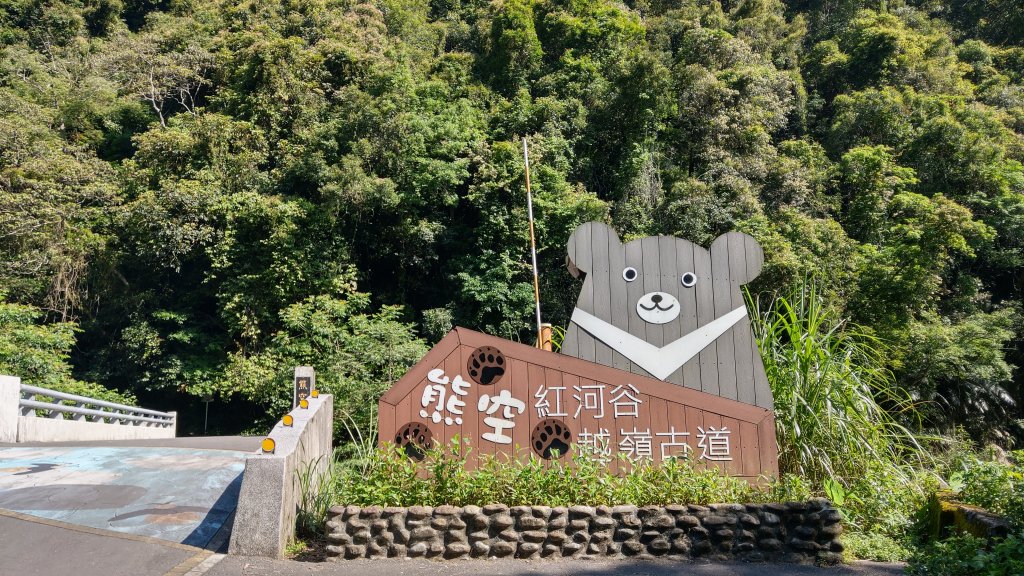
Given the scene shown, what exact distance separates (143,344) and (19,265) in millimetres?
3999

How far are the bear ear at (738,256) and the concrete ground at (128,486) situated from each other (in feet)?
19.6

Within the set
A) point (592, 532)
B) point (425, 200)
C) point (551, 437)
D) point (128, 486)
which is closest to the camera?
point (592, 532)

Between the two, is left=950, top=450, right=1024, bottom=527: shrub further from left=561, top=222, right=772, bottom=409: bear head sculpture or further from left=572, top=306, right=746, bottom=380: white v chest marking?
left=572, top=306, right=746, bottom=380: white v chest marking

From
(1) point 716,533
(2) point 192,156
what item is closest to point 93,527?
(1) point 716,533

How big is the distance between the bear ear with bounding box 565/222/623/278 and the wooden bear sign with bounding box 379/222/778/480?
0.43m

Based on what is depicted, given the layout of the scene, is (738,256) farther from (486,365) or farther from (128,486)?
(128,486)

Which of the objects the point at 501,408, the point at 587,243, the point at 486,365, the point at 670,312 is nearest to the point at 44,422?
the point at 486,365

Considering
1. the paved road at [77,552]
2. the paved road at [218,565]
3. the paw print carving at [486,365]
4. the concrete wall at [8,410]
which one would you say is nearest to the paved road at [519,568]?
the paved road at [218,565]

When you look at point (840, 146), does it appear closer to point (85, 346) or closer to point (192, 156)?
point (192, 156)

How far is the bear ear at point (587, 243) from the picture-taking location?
8438 millimetres

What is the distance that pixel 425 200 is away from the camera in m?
22.4

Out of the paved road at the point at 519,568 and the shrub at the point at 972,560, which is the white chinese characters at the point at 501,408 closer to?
the paved road at the point at 519,568

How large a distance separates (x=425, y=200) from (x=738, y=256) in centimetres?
1521

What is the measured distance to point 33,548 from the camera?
577 cm
